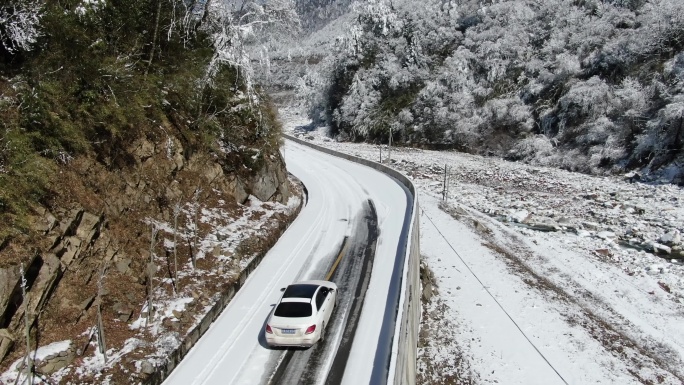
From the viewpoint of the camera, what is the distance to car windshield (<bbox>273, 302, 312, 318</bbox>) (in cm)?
1414

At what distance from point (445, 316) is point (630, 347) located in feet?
24.2

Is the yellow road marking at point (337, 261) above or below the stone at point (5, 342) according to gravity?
below

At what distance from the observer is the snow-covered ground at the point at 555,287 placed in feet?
56.4

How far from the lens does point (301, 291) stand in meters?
15.3

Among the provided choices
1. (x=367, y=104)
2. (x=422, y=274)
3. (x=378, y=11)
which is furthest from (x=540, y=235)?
(x=378, y=11)

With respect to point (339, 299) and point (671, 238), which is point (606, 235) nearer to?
point (671, 238)

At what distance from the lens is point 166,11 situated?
2366 cm

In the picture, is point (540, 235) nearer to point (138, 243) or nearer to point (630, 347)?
point (630, 347)

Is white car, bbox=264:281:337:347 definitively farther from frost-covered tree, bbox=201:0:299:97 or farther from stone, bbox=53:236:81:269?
frost-covered tree, bbox=201:0:299:97

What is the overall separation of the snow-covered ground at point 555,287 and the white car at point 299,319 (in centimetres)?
502

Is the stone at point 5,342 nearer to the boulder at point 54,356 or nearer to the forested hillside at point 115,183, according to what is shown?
the forested hillside at point 115,183

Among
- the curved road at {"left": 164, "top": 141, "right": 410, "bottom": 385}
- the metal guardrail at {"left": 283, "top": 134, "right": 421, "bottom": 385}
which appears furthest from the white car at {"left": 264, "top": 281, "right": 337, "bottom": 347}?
the metal guardrail at {"left": 283, "top": 134, "right": 421, "bottom": 385}

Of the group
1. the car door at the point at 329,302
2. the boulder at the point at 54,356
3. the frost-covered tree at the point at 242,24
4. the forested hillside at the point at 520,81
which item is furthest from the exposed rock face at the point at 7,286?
the forested hillside at the point at 520,81

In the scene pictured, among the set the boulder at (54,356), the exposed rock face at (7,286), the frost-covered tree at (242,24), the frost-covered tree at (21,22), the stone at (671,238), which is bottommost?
the boulder at (54,356)
